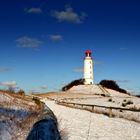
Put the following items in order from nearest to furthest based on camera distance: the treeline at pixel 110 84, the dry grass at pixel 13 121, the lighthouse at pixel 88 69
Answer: the dry grass at pixel 13 121
the treeline at pixel 110 84
the lighthouse at pixel 88 69

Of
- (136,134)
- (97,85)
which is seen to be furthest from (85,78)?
(136,134)

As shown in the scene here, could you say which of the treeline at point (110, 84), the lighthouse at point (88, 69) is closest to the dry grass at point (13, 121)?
the treeline at point (110, 84)

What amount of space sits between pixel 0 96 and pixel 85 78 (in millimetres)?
108273

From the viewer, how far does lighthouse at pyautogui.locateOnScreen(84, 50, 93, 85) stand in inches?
4674

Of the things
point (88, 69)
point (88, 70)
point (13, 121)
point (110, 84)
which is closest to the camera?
point (13, 121)

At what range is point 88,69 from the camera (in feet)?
399

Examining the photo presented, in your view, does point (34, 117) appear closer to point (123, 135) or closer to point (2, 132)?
point (2, 132)

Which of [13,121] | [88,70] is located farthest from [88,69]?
[13,121]

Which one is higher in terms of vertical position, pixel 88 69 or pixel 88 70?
pixel 88 69

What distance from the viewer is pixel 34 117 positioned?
10914 millimetres

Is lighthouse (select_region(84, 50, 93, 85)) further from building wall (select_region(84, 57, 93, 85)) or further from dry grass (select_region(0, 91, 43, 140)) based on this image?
dry grass (select_region(0, 91, 43, 140))

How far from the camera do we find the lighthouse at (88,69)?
118713 mm

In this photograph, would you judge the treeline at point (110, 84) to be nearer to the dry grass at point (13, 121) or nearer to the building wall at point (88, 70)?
the building wall at point (88, 70)

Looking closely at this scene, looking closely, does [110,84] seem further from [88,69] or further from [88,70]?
[88,69]
